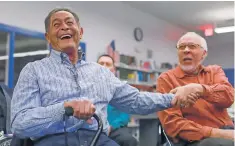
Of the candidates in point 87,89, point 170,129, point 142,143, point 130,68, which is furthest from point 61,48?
point 130,68

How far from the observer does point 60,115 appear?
4.26 feet

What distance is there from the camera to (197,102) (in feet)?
6.47

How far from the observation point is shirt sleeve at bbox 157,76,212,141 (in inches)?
72.4

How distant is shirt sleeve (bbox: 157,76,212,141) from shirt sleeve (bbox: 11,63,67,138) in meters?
0.79

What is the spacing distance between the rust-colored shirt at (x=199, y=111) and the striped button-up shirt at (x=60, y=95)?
30 cm

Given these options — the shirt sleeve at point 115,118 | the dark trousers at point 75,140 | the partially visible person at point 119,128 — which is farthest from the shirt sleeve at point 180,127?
the shirt sleeve at point 115,118

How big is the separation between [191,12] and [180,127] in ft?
20.0

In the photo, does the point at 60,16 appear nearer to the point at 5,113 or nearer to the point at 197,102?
the point at 5,113

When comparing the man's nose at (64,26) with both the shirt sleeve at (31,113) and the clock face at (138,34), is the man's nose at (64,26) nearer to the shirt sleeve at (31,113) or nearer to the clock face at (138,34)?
the shirt sleeve at (31,113)

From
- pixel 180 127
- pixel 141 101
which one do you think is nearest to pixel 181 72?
pixel 180 127

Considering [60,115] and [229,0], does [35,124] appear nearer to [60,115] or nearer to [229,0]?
[60,115]

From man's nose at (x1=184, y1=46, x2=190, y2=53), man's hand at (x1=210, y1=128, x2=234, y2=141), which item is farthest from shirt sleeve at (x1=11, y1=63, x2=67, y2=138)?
man's nose at (x1=184, y1=46, x2=190, y2=53)

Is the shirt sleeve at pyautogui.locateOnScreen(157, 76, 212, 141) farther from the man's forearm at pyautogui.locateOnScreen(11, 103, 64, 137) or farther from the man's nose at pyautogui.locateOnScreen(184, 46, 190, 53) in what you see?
the man's forearm at pyautogui.locateOnScreen(11, 103, 64, 137)

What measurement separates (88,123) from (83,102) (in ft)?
1.02
